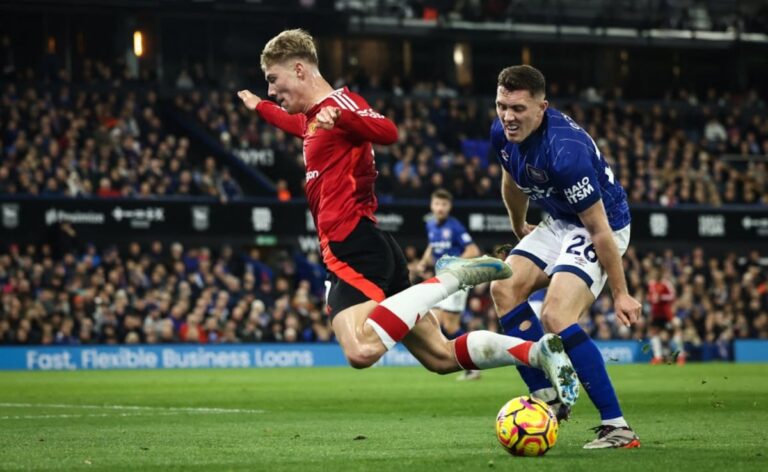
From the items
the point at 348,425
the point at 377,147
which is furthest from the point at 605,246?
the point at 377,147

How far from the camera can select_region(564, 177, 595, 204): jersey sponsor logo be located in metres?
8.15

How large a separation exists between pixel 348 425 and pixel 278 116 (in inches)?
119

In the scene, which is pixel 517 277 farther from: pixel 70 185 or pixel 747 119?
pixel 747 119

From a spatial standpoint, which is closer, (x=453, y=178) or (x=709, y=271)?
(x=453, y=178)

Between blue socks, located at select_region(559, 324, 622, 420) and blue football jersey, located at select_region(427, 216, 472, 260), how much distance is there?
1094 centimetres

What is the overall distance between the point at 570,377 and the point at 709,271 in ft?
91.7

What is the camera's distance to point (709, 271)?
34469 mm

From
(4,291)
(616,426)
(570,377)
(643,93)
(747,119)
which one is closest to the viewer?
(570,377)

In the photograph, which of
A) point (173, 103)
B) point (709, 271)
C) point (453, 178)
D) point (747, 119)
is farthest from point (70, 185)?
point (747, 119)

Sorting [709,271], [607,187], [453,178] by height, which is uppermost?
[607,187]

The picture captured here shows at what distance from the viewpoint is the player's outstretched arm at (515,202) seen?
30.3ft

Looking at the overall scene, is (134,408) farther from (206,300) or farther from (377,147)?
(377,147)

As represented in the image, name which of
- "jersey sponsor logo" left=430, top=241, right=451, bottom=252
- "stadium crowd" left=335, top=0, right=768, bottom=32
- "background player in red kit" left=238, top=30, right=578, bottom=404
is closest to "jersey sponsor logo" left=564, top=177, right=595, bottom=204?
"background player in red kit" left=238, top=30, right=578, bottom=404

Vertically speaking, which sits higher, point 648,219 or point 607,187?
point 607,187
